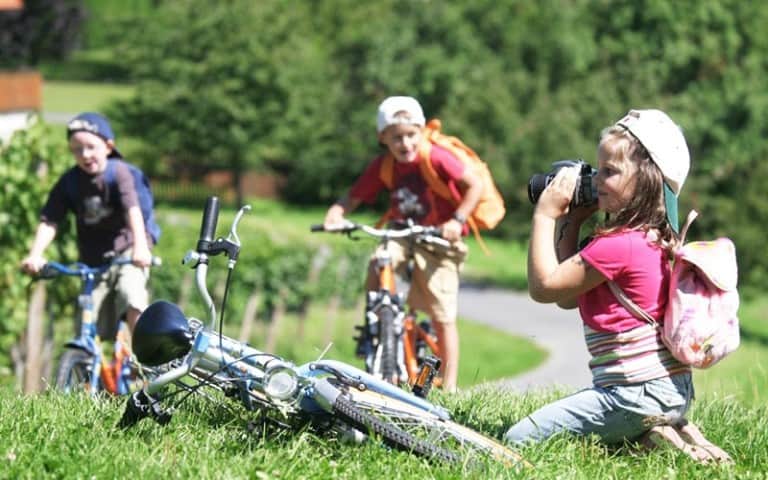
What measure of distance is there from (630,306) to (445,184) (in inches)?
129

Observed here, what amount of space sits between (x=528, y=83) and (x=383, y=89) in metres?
7.71

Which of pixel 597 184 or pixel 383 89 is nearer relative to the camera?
pixel 597 184

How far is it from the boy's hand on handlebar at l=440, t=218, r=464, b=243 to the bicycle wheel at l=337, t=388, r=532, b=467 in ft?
10.2

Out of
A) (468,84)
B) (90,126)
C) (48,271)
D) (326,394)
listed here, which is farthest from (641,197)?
(468,84)

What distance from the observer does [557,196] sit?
4.91 meters

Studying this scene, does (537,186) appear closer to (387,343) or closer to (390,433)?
(390,433)

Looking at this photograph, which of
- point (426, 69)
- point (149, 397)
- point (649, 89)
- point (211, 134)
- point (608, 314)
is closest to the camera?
point (149, 397)

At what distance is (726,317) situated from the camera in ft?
15.8

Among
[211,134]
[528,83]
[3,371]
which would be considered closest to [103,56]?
[211,134]

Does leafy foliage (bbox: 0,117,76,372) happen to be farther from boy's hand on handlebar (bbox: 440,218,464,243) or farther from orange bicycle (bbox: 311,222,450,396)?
boy's hand on handlebar (bbox: 440,218,464,243)

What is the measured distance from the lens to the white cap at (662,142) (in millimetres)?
4852

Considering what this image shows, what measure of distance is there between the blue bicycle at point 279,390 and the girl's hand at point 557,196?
0.84m

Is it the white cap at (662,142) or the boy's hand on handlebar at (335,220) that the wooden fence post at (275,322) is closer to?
the boy's hand on handlebar at (335,220)

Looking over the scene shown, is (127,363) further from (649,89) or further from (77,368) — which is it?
(649,89)
